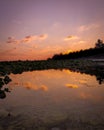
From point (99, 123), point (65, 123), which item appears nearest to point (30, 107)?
point (65, 123)

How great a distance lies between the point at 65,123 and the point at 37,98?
187 inches

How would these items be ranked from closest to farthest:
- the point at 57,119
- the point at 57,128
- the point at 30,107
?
the point at 57,128 → the point at 57,119 → the point at 30,107

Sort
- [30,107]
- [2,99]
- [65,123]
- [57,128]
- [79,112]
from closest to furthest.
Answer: [57,128] < [65,123] < [79,112] < [30,107] < [2,99]

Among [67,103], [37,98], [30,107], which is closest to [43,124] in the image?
[30,107]

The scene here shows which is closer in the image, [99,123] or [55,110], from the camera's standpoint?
[99,123]

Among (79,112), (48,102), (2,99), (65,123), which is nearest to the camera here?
(65,123)

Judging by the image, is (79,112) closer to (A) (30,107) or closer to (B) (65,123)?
(B) (65,123)

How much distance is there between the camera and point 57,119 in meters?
7.79

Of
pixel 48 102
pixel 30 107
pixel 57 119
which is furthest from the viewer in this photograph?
pixel 48 102

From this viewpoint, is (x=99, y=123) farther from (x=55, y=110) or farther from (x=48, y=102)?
(x=48, y=102)

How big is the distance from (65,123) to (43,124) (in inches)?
30.7

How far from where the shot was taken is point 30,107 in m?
9.67

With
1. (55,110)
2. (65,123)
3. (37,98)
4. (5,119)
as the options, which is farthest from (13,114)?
(37,98)

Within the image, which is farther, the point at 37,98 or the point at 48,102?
the point at 37,98
